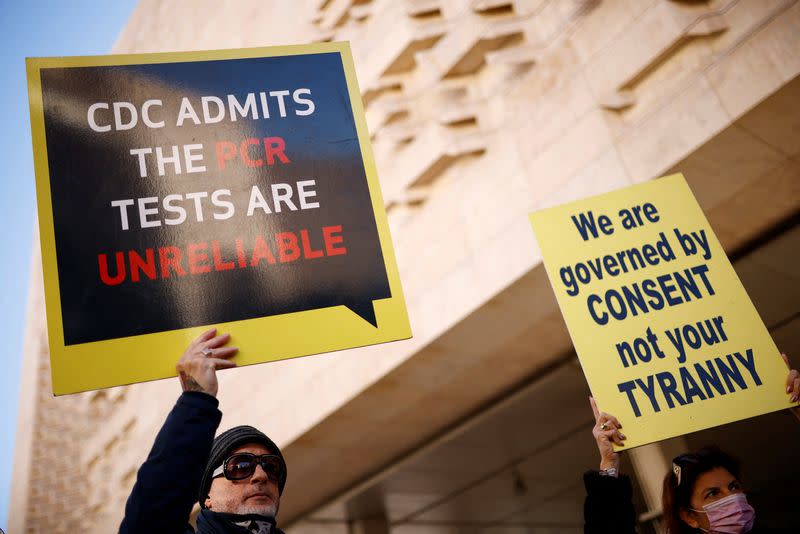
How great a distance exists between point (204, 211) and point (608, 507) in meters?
1.85

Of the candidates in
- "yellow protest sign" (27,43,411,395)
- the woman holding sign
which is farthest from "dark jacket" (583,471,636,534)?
"yellow protest sign" (27,43,411,395)

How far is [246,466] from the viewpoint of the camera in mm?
2547

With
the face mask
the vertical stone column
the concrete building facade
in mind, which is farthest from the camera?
the vertical stone column

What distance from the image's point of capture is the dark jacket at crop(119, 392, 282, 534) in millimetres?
2049

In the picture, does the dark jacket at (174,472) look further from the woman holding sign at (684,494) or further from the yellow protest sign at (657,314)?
the yellow protest sign at (657,314)

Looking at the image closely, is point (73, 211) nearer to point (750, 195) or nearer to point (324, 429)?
point (750, 195)

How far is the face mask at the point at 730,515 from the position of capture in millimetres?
2879

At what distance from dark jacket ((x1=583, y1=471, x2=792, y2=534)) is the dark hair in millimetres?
280

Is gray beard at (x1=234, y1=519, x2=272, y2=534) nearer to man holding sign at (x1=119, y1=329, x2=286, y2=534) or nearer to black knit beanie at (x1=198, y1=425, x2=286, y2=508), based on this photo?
man holding sign at (x1=119, y1=329, x2=286, y2=534)

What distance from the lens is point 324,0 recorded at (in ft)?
31.4

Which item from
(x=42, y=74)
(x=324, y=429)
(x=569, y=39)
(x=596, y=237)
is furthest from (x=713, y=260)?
(x=324, y=429)

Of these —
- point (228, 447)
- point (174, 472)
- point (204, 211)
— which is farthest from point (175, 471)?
point (204, 211)

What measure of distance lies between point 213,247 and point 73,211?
523 millimetres

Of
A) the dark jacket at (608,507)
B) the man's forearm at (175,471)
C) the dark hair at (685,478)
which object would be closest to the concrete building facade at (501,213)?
the dark hair at (685,478)
